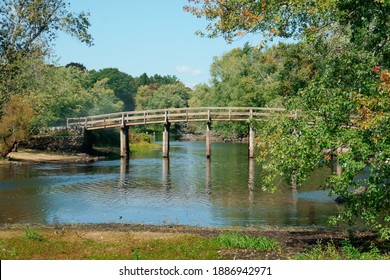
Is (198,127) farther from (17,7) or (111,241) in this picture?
(111,241)

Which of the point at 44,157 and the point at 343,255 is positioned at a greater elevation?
the point at 44,157

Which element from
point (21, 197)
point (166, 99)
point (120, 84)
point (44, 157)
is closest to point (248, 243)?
point (21, 197)

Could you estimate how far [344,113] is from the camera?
441 inches

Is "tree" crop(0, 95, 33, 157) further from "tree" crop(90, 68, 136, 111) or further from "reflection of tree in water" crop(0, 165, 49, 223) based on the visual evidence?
"tree" crop(90, 68, 136, 111)

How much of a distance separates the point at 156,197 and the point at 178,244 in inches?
504

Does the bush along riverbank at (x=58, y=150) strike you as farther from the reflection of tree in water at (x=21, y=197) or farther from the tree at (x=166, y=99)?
the tree at (x=166, y=99)

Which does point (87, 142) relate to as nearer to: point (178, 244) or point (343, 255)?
point (178, 244)

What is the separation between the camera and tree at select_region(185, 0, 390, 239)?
1044 cm

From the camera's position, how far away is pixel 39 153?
4594 cm

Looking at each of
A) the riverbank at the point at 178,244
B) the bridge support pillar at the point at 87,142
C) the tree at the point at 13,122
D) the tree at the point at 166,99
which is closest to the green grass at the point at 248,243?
the riverbank at the point at 178,244

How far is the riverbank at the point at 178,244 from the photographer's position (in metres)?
11.6

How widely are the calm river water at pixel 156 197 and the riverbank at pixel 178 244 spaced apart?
136 inches

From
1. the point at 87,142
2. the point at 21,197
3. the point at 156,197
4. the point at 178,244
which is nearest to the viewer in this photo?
the point at 178,244

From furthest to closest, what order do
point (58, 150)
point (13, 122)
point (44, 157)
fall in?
1. point (58, 150)
2. point (44, 157)
3. point (13, 122)
